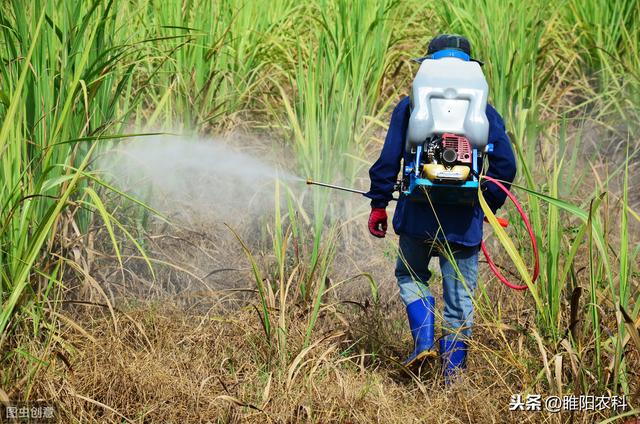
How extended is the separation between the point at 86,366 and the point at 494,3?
3419mm

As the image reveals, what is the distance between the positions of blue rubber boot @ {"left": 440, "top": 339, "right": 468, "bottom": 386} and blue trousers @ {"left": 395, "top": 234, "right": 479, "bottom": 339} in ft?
0.11

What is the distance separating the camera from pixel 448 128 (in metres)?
3.12

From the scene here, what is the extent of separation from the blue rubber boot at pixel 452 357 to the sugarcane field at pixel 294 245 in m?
0.02

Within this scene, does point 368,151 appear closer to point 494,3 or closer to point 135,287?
point 494,3

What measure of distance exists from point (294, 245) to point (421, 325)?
0.79 meters

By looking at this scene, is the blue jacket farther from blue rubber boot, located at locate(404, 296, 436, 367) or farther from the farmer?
blue rubber boot, located at locate(404, 296, 436, 367)

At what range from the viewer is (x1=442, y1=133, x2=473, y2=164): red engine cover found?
10.1 feet

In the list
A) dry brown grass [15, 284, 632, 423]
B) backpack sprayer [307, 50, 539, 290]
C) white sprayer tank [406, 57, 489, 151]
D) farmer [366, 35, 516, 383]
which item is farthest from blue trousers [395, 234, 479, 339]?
white sprayer tank [406, 57, 489, 151]

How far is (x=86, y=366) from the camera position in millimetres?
3232

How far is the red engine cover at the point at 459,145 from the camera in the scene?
10.1ft

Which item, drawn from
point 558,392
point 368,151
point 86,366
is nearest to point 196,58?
point 368,151

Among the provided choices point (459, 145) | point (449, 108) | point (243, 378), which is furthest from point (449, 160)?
point (243, 378)

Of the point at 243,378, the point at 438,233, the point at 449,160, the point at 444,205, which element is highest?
the point at 449,160

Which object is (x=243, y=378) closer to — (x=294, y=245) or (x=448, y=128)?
(x=294, y=245)
